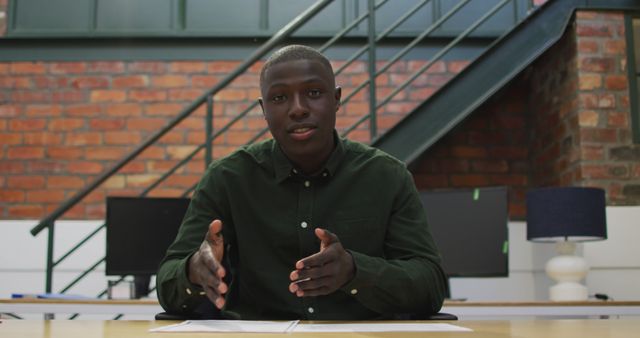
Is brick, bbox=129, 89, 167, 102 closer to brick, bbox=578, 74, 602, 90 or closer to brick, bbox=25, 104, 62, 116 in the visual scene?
brick, bbox=25, 104, 62, 116

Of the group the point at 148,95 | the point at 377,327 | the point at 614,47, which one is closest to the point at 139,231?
the point at 148,95

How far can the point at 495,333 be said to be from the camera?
1061 millimetres

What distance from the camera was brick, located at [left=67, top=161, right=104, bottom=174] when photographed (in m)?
3.94

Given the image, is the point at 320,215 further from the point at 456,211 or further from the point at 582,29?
the point at 582,29

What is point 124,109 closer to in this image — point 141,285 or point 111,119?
point 111,119

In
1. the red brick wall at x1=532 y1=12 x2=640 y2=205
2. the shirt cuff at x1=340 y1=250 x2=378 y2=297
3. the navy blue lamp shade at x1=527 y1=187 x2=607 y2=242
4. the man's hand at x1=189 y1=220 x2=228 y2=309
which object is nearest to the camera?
the man's hand at x1=189 y1=220 x2=228 y2=309

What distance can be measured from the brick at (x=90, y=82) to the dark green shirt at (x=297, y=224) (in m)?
2.58

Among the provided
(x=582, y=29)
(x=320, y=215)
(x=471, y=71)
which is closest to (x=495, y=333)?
(x=320, y=215)

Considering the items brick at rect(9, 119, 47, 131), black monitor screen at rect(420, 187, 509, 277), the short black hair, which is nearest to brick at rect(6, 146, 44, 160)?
brick at rect(9, 119, 47, 131)

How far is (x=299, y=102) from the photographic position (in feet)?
4.97

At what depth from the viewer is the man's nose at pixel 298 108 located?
151 centimetres

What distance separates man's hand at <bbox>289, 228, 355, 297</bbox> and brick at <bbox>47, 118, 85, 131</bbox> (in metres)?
3.09

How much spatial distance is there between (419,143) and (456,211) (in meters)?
0.40

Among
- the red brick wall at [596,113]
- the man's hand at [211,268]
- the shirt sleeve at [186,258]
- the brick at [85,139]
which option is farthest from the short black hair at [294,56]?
the brick at [85,139]
